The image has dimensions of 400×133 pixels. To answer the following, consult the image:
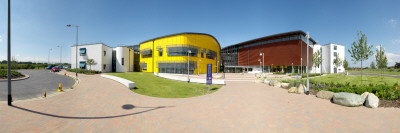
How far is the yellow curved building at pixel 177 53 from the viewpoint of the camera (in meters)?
35.5

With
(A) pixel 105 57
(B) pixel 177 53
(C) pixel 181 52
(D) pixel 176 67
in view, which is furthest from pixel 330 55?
(A) pixel 105 57

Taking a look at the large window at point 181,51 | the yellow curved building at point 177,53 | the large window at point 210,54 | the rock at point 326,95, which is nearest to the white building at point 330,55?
the large window at point 210,54

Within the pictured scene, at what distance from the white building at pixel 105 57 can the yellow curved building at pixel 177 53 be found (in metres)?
5.68

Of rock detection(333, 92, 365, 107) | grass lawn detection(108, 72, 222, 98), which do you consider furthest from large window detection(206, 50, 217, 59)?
rock detection(333, 92, 365, 107)

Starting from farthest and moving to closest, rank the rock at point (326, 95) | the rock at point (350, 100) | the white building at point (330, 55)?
the white building at point (330, 55)
the rock at point (326, 95)
the rock at point (350, 100)

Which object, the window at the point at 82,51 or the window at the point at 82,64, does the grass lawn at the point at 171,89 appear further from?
the window at the point at 82,51

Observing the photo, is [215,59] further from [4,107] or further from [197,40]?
[4,107]

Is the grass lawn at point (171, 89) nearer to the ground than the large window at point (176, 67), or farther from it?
nearer to the ground

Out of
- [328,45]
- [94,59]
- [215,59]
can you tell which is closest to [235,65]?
[215,59]

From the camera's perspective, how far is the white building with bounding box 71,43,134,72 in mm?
40875

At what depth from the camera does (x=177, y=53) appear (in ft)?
118

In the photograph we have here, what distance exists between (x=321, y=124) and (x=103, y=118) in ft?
29.2

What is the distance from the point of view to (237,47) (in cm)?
5950

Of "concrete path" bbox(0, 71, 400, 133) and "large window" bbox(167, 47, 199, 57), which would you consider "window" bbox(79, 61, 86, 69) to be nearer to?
"large window" bbox(167, 47, 199, 57)
